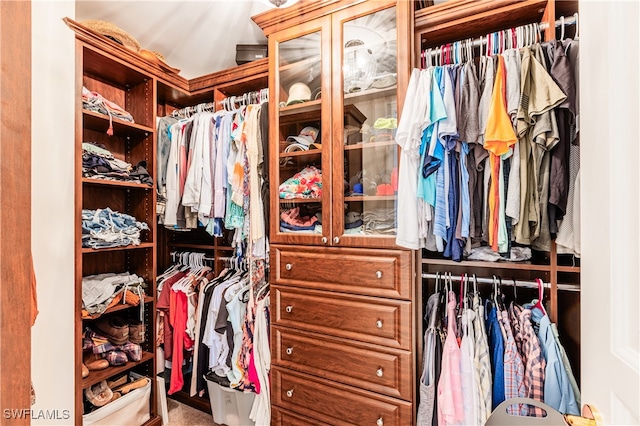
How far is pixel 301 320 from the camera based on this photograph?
1564mm

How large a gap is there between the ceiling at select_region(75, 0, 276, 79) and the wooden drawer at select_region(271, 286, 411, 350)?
5.32 ft

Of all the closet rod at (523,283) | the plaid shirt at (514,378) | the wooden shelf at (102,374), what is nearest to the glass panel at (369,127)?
the closet rod at (523,283)

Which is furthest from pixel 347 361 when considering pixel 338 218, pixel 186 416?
pixel 186 416

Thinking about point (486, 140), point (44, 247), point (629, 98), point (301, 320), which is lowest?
point (301, 320)

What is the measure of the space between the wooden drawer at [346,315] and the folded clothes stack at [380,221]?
317 mm

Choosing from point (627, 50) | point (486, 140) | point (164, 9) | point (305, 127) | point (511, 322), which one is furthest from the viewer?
point (164, 9)

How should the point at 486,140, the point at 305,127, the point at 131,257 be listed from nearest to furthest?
the point at 486,140, the point at 305,127, the point at 131,257

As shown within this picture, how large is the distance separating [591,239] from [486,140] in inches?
27.9

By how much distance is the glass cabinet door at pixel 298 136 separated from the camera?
1.59 m

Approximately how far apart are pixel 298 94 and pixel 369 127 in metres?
0.45

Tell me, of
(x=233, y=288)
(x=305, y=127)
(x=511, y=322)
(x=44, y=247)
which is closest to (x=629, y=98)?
(x=511, y=322)

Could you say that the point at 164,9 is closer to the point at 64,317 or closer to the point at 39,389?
the point at 64,317

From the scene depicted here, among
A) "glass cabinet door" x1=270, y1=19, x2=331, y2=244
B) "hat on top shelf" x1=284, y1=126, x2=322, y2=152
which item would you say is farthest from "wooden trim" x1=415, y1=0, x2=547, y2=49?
"hat on top shelf" x1=284, y1=126, x2=322, y2=152

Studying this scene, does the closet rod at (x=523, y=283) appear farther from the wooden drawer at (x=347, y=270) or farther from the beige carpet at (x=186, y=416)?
the beige carpet at (x=186, y=416)
